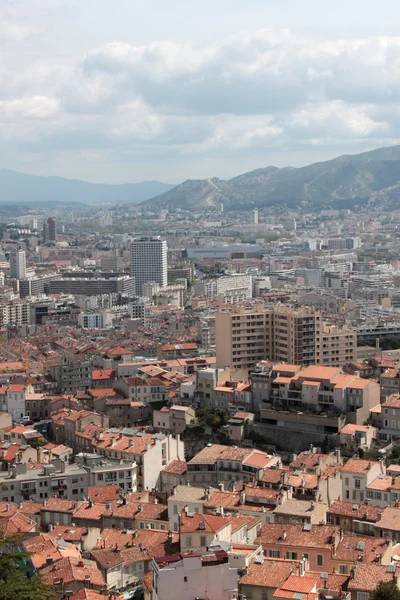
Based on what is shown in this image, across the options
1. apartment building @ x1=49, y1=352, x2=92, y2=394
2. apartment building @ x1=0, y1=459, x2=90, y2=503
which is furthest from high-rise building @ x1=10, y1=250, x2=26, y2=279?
apartment building @ x1=0, y1=459, x2=90, y2=503

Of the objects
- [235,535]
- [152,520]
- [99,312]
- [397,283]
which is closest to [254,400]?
[152,520]

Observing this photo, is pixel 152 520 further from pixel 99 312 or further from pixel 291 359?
pixel 99 312

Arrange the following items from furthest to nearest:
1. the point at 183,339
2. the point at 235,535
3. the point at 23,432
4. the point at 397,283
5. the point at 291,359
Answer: the point at 397,283
the point at 183,339
the point at 291,359
the point at 23,432
the point at 235,535

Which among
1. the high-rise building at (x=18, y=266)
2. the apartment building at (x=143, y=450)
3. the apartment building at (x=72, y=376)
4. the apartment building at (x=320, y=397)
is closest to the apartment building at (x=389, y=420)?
the apartment building at (x=320, y=397)

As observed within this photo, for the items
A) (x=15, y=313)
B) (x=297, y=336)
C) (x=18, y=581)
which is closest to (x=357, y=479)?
(x=18, y=581)

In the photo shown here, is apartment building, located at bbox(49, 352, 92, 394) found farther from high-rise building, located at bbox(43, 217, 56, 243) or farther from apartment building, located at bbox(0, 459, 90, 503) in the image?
high-rise building, located at bbox(43, 217, 56, 243)

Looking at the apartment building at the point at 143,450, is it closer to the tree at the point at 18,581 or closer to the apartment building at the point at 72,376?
the tree at the point at 18,581

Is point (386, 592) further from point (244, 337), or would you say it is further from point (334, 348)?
point (334, 348)
